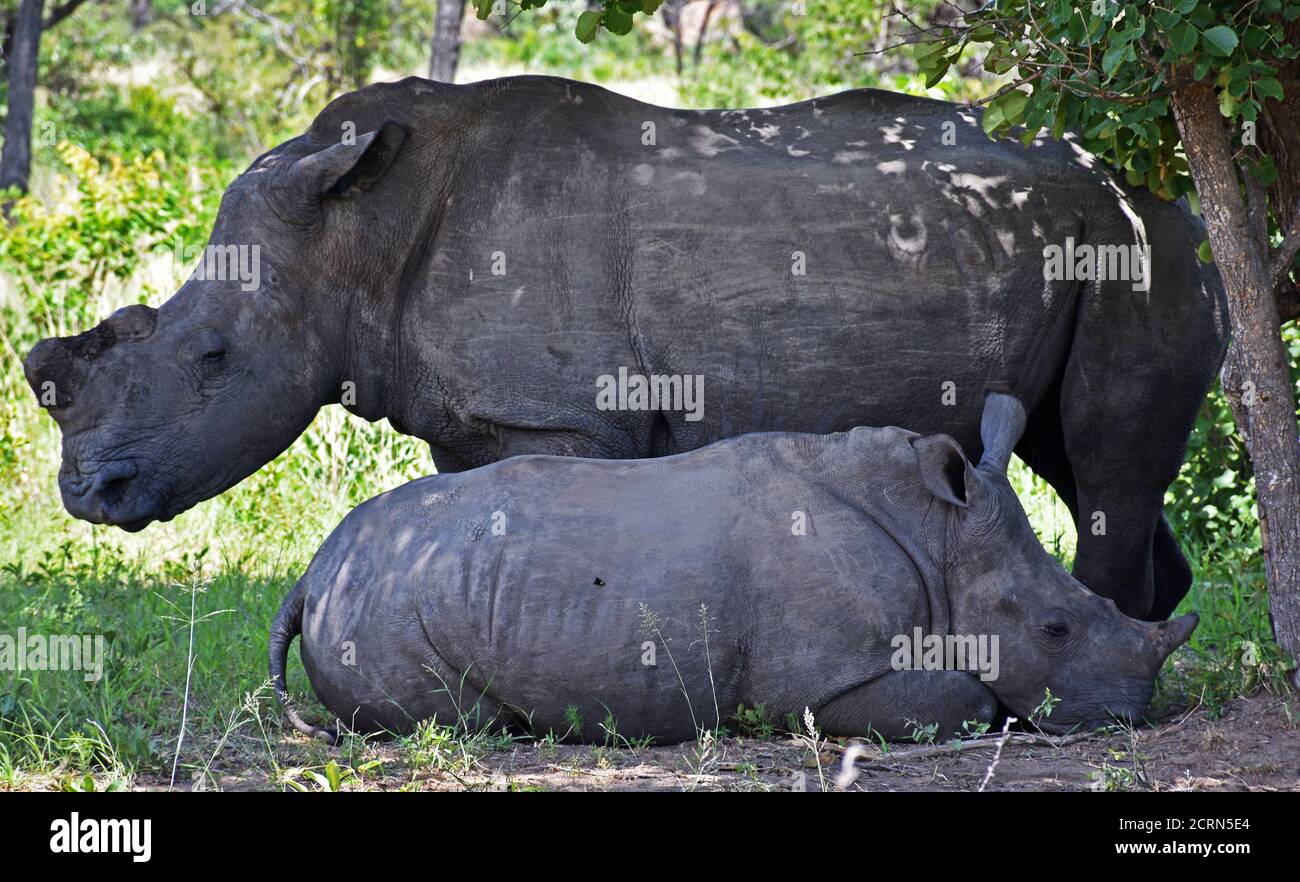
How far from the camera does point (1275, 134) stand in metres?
5.94

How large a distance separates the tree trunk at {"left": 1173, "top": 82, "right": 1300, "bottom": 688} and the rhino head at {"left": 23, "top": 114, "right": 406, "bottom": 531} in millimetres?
2810

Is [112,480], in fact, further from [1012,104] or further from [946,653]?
[1012,104]

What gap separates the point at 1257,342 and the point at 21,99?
46.4 ft

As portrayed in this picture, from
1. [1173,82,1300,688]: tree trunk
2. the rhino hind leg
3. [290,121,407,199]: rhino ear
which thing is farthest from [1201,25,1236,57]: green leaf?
[290,121,407,199]: rhino ear

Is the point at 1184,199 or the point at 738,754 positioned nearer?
the point at 738,754

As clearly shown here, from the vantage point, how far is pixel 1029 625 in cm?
528

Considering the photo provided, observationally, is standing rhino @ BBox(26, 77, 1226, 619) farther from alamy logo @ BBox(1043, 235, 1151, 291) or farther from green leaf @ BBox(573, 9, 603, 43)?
green leaf @ BBox(573, 9, 603, 43)

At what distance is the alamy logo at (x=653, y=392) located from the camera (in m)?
5.83

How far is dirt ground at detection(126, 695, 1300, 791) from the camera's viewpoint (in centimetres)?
463

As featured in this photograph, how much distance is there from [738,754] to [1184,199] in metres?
2.91

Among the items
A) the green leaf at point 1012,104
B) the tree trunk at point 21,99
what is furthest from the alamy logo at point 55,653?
the tree trunk at point 21,99

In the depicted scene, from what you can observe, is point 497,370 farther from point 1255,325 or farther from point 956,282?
point 1255,325
